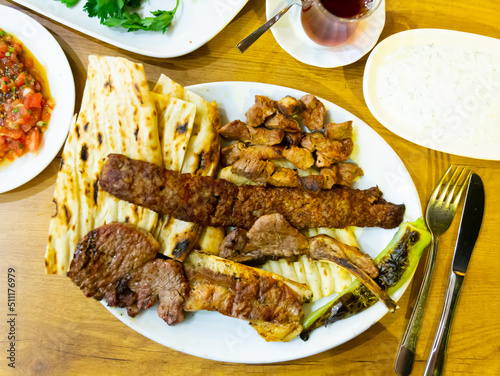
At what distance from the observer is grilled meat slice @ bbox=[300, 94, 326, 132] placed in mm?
2746

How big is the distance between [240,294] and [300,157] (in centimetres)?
117

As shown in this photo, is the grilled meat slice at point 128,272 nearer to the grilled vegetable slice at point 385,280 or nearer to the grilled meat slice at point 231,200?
the grilled meat slice at point 231,200

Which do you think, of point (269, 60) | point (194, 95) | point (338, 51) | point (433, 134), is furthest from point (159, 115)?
point (433, 134)

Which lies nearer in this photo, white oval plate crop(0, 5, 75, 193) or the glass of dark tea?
the glass of dark tea

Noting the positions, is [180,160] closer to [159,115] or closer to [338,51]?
[159,115]

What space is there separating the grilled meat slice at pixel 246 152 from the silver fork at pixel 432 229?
1489 mm

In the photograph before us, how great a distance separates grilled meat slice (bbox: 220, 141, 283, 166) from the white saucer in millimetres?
870

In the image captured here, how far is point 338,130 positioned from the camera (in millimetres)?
2682

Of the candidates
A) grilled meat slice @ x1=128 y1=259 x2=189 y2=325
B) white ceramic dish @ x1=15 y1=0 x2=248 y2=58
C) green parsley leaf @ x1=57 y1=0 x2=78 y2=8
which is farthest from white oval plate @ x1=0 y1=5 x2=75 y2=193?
grilled meat slice @ x1=128 y1=259 x2=189 y2=325

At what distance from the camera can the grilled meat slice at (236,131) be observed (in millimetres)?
2660

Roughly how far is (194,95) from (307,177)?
1106 mm

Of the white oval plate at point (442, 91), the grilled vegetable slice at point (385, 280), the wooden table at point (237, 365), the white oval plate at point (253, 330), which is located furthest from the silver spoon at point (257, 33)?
the grilled vegetable slice at point (385, 280)

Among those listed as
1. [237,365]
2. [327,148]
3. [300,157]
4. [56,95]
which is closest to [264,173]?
[300,157]

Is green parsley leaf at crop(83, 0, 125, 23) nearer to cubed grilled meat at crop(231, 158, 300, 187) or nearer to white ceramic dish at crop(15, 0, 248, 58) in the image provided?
white ceramic dish at crop(15, 0, 248, 58)
